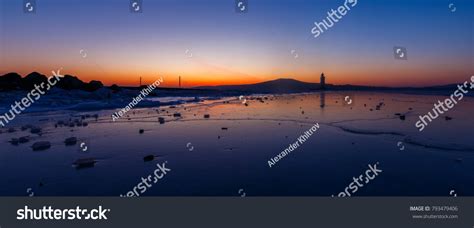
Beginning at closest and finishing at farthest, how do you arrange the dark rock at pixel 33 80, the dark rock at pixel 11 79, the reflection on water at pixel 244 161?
the reflection on water at pixel 244 161 < the dark rock at pixel 11 79 < the dark rock at pixel 33 80

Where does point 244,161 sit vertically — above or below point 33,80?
below

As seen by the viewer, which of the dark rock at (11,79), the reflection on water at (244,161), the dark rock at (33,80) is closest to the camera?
the reflection on water at (244,161)

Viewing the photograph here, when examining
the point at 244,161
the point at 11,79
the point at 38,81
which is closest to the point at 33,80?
the point at 38,81

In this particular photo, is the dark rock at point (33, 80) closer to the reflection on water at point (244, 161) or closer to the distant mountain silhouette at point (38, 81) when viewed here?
the distant mountain silhouette at point (38, 81)

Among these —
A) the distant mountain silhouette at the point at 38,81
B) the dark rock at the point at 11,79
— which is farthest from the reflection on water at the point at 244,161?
the distant mountain silhouette at the point at 38,81

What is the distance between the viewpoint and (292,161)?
7.05 meters

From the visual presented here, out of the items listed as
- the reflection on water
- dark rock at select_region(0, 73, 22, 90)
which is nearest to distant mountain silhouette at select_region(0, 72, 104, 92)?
dark rock at select_region(0, 73, 22, 90)

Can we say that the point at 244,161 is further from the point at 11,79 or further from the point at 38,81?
the point at 11,79

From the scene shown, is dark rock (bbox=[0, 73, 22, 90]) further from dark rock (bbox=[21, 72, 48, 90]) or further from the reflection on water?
the reflection on water

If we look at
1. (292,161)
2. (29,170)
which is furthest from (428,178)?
(29,170)

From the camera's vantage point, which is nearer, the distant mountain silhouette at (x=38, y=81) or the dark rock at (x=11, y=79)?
the dark rock at (x=11, y=79)

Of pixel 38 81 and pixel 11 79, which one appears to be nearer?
pixel 11 79
